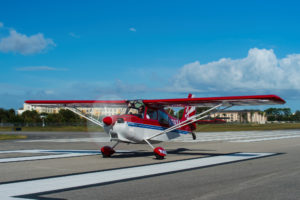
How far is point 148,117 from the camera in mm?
13359

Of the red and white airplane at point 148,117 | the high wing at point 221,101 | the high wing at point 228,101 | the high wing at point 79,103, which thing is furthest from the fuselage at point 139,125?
the high wing at point 79,103

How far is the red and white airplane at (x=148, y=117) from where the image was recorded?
39.1ft

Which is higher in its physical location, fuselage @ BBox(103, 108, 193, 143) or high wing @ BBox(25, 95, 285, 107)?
high wing @ BBox(25, 95, 285, 107)

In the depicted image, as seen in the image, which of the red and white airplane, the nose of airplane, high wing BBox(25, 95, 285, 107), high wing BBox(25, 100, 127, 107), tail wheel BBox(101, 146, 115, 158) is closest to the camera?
the nose of airplane

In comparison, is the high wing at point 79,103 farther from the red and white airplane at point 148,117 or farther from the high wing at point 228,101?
the high wing at point 228,101

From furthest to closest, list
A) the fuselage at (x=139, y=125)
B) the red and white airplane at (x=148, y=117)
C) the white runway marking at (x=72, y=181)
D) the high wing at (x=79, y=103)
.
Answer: the high wing at (x=79, y=103), the red and white airplane at (x=148, y=117), the fuselage at (x=139, y=125), the white runway marking at (x=72, y=181)

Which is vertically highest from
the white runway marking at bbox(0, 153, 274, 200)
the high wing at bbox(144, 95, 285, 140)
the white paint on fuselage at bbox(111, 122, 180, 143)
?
the high wing at bbox(144, 95, 285, 140)

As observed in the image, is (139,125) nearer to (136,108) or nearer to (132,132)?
(132,132)

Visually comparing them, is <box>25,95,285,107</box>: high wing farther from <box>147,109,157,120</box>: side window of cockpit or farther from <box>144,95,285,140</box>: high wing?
<box>147,109,157,120</box>: side window of cockpit

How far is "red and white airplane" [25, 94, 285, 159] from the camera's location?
1191 centimetres

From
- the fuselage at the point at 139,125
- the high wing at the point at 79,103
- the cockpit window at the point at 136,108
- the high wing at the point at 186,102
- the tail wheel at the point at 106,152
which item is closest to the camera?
the fuselage at the point at 139,125

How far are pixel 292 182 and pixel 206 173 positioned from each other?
86.6 inches

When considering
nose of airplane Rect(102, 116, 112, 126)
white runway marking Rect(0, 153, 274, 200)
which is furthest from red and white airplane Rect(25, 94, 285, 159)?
white runway marking Rect(0, 153, 274, 200)

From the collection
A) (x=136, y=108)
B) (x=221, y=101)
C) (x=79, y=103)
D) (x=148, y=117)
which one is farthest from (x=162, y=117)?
(x=79, y=103)
